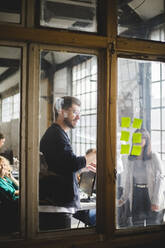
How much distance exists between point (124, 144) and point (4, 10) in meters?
1.71

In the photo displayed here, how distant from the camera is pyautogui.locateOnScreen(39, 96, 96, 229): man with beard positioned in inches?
108

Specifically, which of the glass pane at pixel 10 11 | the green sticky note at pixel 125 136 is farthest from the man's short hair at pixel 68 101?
the glass pane at pixel 10 11

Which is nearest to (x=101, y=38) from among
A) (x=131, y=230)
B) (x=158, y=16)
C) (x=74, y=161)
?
(x=158, y=16)

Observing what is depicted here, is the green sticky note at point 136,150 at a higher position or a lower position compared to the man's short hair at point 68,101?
lower

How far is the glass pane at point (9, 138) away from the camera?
8.59ft

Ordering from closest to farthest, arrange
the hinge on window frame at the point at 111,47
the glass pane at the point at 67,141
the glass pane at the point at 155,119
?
the glass pane at the point at 67,141 < the hinge on window frame at the point at 111,47 < the glass pane at the point at 155,119

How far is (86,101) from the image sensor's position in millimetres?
2865

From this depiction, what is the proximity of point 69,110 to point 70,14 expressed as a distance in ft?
3.03

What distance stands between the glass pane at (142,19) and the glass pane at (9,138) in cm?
115

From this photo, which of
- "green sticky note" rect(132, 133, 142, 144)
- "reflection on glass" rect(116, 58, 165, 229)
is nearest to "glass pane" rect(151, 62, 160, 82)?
"reflection on glass" rect(116, 58, 165, 229)

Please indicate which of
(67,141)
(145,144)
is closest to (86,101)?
(67,141)

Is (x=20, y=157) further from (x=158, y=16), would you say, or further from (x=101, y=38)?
(x=158, y=16)

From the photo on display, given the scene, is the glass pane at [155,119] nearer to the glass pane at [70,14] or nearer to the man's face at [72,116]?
the man's face at [72,116]

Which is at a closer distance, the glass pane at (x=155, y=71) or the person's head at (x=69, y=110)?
the person's head at (x=69, y=110)
